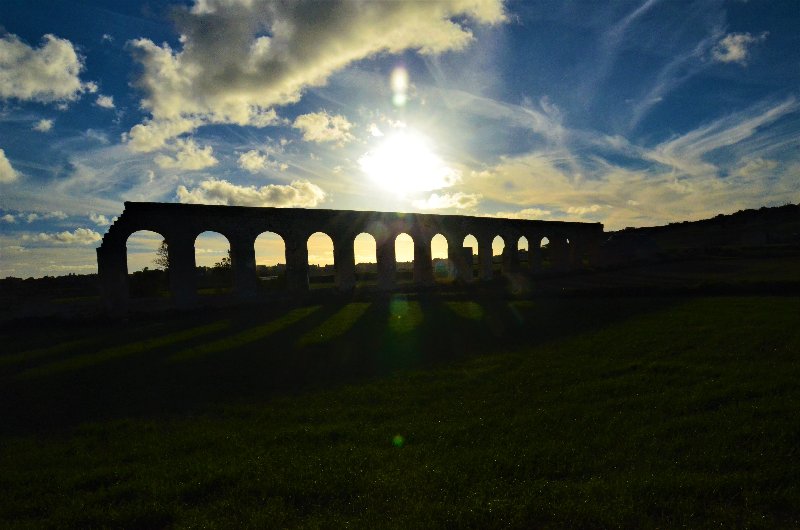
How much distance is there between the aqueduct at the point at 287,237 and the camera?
14.8 metres

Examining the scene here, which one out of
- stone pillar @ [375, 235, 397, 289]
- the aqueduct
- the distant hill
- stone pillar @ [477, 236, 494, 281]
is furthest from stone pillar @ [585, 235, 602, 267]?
stone pillar @ [375, 235, 397, 289]

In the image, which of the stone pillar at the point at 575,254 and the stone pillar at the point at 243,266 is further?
the stone pillar at the point at 575,254

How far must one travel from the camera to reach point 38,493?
347cm

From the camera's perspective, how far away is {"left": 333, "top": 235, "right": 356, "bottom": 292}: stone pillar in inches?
746

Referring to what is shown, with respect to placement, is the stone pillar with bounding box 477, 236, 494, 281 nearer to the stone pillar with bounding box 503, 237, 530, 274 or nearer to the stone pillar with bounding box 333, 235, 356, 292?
the stone pillar with bounding box 503, 237, 530, 274

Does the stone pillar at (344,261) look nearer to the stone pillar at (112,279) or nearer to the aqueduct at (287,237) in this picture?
the aqueduct at (287,237)

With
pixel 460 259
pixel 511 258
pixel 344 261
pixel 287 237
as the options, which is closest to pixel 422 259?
pixel 460 259

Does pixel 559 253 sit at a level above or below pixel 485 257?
above

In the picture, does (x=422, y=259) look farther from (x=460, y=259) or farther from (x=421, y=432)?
(x=421, y=432)

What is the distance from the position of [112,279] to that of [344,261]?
8.97m

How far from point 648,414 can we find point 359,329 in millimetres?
7487

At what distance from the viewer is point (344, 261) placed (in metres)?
19.0

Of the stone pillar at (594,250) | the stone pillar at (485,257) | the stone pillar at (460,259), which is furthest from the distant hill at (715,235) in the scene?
the stone pillar at (460,259)

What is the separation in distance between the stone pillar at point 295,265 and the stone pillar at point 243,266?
1.42 m
